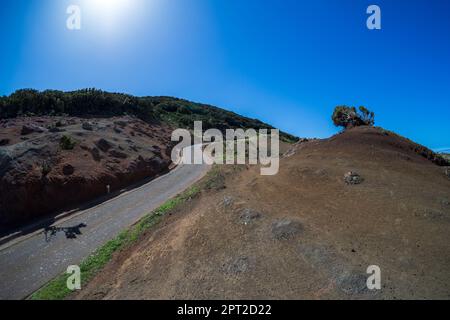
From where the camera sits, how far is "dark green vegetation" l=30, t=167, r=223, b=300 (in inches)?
371

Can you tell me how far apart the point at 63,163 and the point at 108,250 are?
9809mm

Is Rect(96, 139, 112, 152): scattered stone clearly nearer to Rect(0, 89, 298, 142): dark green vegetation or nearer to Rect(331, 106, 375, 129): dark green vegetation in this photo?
Rect(0, 89, 298, 142): dark green vegetation

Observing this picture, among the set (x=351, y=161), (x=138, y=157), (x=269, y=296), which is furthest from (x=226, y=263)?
(x=138, y=157)

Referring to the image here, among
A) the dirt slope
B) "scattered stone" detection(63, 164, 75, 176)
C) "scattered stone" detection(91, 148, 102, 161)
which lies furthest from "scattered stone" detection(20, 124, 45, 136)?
the dirt slope

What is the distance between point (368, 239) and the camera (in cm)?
844

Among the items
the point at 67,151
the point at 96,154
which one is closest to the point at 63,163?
the point at 67,151

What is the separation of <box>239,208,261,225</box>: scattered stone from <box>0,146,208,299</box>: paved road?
6239mm

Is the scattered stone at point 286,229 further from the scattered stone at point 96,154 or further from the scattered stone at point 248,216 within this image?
the scattered stone at point 96,154

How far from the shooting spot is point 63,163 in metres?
18.9

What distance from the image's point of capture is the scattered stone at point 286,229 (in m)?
9.14

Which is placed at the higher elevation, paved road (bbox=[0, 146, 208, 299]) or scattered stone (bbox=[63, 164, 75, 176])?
scattered stone (bbox=[63, 164, 75, 176])

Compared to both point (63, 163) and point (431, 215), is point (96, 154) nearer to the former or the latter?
point (63, 163)
